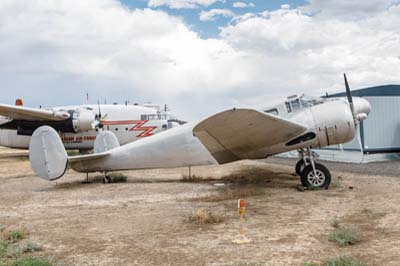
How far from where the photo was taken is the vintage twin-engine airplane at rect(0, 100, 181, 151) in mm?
23344

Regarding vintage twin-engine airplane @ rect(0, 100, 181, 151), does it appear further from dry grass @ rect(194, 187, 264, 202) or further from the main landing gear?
the main landing gear

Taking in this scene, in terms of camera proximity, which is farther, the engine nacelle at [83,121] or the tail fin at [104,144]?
the engine nacelle at [83,121]

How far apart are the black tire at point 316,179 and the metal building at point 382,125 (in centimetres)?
1008

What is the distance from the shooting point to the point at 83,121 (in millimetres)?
23375

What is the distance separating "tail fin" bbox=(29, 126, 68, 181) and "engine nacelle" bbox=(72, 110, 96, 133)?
484 inches

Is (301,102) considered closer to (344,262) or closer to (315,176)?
(315,176)

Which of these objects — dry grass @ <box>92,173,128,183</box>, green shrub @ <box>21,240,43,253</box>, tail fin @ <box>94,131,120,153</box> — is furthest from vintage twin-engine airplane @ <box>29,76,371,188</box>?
green shrub @ <box>21,240,43,253</box>

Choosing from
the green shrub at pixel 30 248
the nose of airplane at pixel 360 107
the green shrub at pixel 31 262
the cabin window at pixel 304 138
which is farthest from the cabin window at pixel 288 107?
the green shrub at pixel 31 262

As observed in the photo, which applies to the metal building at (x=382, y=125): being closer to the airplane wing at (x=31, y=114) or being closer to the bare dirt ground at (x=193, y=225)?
the bare dirt ground at (x=193, y=225)

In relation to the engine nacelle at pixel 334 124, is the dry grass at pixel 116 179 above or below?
below

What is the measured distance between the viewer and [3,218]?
24.8ft

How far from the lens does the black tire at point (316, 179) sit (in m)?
9.74

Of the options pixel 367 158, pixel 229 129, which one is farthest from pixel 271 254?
pixel 367 158

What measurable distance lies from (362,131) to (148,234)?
15.7m
